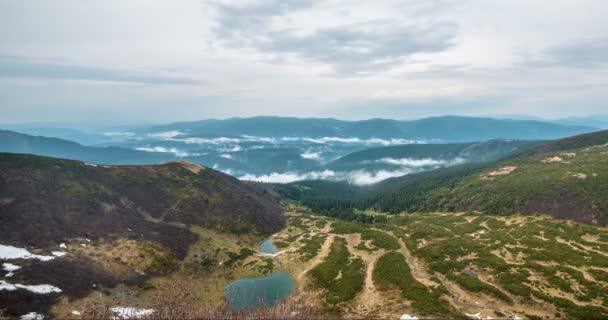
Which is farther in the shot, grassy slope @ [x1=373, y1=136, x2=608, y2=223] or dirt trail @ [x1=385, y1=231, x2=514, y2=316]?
grassy slope @ [x1=373, y1=136, x2=608, y2=223]

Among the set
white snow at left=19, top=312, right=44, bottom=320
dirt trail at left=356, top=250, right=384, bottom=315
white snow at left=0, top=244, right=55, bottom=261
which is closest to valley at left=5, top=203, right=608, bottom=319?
dirt trail at left=356, top=250, right=384, bottom=315

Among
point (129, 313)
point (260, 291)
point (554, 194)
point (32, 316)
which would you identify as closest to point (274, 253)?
point (260, 291)

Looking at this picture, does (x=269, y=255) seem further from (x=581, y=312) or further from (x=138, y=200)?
(x=581, y=312)

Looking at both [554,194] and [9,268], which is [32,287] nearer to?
[9,268]

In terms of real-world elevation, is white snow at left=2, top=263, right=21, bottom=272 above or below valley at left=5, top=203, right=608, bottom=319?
above

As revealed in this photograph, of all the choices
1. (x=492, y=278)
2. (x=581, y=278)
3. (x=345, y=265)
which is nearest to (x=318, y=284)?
(x=345, y=265)

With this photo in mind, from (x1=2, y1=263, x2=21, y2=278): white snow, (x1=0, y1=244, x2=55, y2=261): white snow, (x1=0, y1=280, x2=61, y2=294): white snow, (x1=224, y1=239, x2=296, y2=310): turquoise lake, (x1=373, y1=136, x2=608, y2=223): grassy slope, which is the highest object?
(x1=373, y1=136, x2=608, y2=223): grassy slope

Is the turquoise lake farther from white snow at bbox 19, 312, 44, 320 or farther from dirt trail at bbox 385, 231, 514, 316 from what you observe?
white snow at bbox 19, 312, 44, 320

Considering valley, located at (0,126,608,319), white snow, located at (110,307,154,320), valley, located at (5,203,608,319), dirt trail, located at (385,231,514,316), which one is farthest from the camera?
valley, located at (0,126,608,319)
